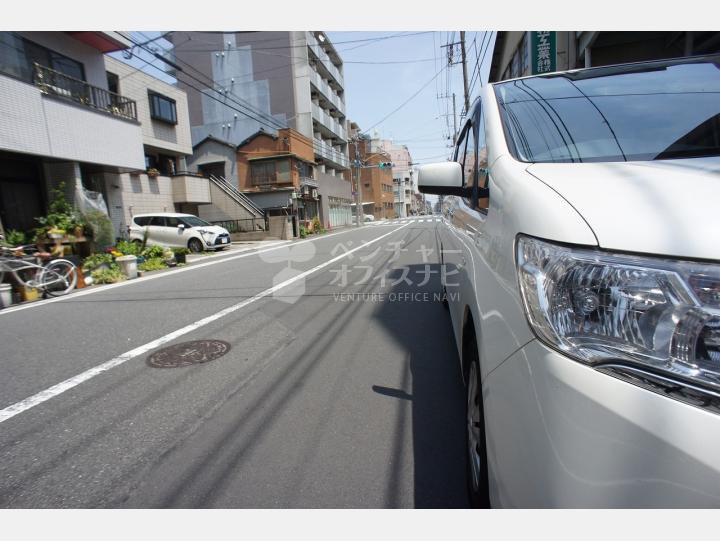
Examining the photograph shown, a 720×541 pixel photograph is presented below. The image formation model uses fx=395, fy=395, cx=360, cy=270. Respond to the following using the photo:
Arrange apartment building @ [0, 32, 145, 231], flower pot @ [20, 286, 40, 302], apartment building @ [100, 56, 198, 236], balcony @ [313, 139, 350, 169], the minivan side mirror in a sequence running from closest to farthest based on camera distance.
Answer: the minivan side mirror, flower pot @ [20, 286, 40, 302], apartment building @ [0, 32, 145, 231], apartment building @ [100, 56, 198, 236], balcony @ [313, 139, 350, 169]

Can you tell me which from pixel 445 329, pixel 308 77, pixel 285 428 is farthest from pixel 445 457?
pixel 308 77

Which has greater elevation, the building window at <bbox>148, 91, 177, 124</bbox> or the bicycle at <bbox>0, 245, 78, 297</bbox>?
the building window at <bbox>148, 91, 177, 124</bbox>

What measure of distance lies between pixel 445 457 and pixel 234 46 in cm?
3675

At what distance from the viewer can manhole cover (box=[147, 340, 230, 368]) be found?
→ 3670 mm

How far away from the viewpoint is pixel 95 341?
4438mm

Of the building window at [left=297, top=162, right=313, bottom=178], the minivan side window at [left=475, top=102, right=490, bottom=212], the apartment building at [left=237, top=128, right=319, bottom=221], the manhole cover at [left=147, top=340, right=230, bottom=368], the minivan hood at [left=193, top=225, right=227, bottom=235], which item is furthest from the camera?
the building window at [left=297, top=162, right=313, bottom=178]

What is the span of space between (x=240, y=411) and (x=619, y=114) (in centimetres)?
284

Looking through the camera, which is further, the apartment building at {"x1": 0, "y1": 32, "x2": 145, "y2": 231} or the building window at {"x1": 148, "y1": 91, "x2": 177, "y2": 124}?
the building window at {"x1": 148, "y1": 91, "x2": 177, "y2": 124}

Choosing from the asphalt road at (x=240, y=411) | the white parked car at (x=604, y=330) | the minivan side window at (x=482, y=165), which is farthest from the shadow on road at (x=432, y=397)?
the minivan side window at (x=482, y=165)

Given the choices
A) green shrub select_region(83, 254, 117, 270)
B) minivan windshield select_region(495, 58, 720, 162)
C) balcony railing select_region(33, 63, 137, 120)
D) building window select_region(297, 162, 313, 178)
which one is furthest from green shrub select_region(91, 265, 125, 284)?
building window select_region(297, 162, 313, 178)

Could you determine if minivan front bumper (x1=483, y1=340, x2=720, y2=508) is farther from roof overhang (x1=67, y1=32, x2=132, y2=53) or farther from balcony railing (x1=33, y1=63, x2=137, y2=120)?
roof overhang (x1=67, y1=32, x2=132, y2=53)

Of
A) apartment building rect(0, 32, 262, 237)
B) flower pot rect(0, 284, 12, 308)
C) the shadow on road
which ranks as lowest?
the shadow on road

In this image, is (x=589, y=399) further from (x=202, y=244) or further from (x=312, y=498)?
(x=202, y=244)

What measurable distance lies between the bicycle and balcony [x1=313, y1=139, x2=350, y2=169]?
1054 inches
